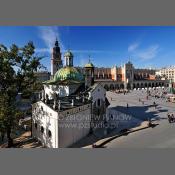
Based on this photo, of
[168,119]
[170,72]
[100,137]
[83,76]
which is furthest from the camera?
[170,72]

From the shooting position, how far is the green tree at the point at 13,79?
9672 mm

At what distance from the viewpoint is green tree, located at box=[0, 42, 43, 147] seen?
9672mm

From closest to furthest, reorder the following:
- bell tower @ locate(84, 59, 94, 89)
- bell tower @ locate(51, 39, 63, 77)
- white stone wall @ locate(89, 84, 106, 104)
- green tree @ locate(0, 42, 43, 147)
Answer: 1. green tree @ locate(0, 42, 43, 147)
2. white stone wall @ locate(89, 84, 106, 104)
3. bell tower @ locate(84, 59, 94, 89)
4. bell tower @ locate(51, 39, 63, 77)

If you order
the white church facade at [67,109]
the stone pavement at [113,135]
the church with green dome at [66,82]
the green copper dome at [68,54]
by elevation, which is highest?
the green copper dome at [68,54]

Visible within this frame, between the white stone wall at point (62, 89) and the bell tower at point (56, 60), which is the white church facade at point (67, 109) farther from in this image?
the bell tower at point (56, 60)


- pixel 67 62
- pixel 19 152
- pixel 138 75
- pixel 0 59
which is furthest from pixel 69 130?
pixel 138 75

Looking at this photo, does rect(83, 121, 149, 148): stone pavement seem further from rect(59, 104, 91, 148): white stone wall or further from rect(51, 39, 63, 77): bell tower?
rect(51, 39, 63, 77): bell tower

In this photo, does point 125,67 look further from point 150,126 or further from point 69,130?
point 69,130

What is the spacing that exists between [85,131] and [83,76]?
5.55 metres

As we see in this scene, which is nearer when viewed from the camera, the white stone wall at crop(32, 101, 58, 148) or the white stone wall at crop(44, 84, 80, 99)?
the white stone wall at crop(32, 101, 58, 148)

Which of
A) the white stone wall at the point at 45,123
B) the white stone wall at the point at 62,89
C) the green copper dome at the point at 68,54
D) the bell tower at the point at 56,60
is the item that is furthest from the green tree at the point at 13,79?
the bell tower at the point at 56,60

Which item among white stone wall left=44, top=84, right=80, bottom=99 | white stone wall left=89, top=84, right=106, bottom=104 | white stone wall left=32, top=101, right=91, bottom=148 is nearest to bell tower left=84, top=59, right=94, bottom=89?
white stone wall left=44, top=84, right=80, bottom=99

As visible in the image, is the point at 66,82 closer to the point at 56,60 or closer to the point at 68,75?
the point at 68,75

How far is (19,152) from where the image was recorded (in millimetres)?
8859
